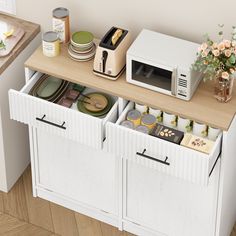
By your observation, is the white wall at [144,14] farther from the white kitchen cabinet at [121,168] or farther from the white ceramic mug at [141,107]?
the white ceramic mug at [141,107]

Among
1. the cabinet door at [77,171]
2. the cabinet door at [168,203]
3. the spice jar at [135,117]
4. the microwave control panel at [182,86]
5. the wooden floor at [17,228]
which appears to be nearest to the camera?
the microwave control panel at [182,86]

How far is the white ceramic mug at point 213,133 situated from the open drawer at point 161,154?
0.10ft

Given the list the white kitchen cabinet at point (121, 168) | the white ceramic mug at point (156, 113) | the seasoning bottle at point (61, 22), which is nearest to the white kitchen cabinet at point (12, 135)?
the white kitchen cabinet at point (121, 168)

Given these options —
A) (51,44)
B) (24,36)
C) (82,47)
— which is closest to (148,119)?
(82,47)

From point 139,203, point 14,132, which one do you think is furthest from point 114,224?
point 14,132

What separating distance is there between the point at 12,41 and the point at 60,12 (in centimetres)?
31

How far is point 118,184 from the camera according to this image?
353 centimetres

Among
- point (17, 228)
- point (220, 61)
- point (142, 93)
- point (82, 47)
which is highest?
point (220, 61)

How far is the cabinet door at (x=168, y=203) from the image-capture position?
3.34 m

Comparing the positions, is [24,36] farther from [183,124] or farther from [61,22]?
[183,124]

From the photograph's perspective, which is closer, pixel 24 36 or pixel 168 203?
pixel 168 203

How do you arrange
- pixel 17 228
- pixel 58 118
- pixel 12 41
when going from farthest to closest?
pixel 17 228 < pixel 12 41 < pixel 58 118

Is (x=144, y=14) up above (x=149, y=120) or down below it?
above

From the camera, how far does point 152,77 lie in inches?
127
